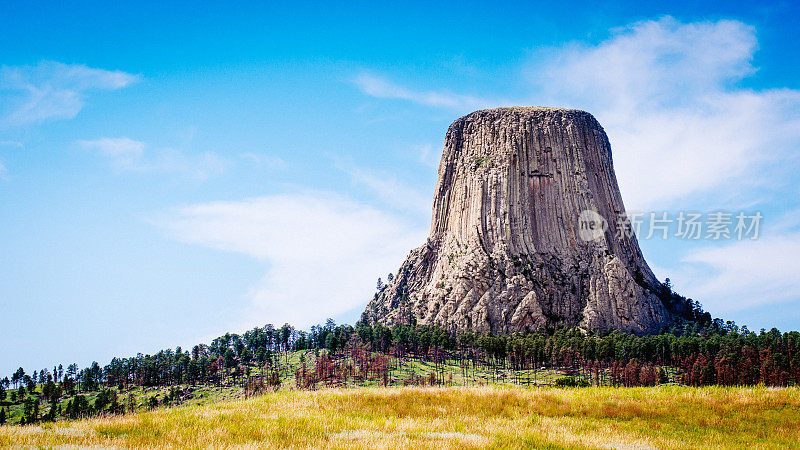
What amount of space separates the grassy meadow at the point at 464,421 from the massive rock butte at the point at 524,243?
11561 cm

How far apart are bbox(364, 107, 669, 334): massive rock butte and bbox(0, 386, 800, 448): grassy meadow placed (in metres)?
116

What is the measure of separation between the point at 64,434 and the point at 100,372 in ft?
477

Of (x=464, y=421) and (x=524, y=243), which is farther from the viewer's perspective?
(x=524, y=243)

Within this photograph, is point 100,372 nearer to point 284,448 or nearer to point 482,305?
point 482,305

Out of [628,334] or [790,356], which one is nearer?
[790,356]

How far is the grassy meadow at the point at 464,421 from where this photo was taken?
21719mm

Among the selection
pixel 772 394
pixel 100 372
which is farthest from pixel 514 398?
pixel 100 372

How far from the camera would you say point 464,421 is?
25891mm

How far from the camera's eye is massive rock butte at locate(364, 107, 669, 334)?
14825cm

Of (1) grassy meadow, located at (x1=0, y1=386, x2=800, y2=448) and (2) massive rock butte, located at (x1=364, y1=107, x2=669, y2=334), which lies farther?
(2) massive rock butte, located at (x1=364, y1=107, x2=669, y2=334)

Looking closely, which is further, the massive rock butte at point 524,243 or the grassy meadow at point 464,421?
the massive rock butte at point 524,243

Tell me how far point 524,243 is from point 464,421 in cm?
14085

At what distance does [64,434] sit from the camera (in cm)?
2184

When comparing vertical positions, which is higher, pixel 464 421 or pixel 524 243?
pixel 524 243
